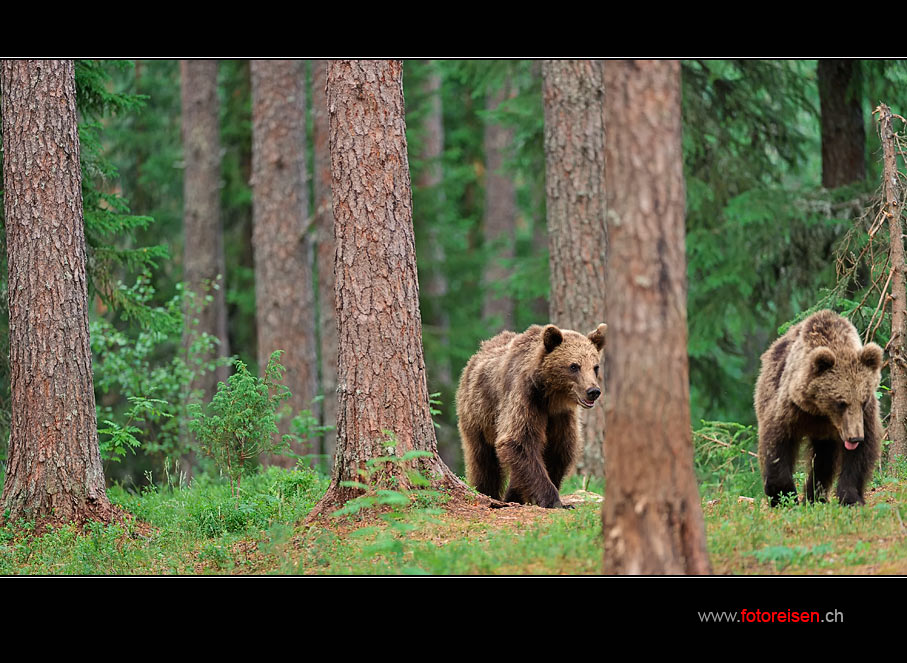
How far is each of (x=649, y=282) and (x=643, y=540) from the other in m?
1.48

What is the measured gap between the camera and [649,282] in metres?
5.63

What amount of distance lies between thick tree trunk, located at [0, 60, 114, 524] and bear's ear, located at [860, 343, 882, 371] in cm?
713

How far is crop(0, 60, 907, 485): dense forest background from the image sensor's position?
13.2 meters

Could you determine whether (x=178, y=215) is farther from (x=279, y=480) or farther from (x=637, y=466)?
(x=637, y=466)

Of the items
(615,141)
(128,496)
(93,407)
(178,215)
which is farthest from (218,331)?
(615,141)

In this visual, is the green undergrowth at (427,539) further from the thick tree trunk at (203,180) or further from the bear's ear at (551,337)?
the thick tree trunk at (203,180)

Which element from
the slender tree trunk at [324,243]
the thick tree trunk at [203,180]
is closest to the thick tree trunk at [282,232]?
the slender tree trunk at [324,243]

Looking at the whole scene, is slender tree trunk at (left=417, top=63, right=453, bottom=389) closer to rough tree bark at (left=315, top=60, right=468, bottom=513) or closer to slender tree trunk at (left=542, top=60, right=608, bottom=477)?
slender tree trunk at (left=542, top=60, right=608, bottom=477)

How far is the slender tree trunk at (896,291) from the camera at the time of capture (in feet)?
31.1

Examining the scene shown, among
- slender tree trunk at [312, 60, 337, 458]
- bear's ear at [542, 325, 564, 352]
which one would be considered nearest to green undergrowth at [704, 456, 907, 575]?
bear's ear at [542, 325, 564, 352]

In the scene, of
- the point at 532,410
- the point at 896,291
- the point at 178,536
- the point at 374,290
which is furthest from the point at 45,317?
the point at 896,291

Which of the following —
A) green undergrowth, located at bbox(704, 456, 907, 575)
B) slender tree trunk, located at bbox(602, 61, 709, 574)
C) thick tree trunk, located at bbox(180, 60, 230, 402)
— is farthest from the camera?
thick tree trunk, located at bbox(180, 60, 230, 402)

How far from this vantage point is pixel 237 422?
32.3 feet

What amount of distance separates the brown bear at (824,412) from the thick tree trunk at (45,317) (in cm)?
640
